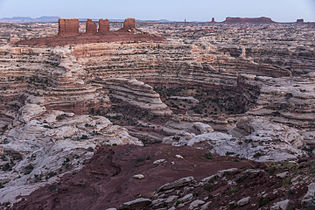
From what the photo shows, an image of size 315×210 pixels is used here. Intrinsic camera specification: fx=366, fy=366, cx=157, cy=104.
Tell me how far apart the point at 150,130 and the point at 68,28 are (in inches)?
1534

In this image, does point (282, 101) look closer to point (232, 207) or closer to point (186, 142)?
point (186, 142)

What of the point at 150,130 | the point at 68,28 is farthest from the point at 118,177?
the point at 68,28

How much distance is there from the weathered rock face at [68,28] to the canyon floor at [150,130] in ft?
14.8

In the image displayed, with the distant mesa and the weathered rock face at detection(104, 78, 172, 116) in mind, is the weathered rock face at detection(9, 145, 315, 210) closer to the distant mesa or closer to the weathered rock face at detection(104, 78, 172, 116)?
the weathered rock face at detection(104, 78, 172, 116)

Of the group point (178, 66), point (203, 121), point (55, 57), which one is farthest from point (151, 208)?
point (178, 66)

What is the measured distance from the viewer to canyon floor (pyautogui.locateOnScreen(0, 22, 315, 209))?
11.5 metres

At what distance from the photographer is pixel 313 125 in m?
27.8

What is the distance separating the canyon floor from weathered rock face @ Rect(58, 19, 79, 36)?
4.51 m

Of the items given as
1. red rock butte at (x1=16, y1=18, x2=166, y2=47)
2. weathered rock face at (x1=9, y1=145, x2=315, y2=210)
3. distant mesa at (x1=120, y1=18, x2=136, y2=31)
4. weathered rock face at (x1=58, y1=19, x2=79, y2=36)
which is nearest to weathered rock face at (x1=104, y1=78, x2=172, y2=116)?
red rock butte at (x1=16, y1=18, x2=166, y2=47)

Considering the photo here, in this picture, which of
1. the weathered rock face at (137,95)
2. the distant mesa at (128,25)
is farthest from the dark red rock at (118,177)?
the distant mesa at (128,25)

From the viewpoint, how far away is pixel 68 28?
2516 inches

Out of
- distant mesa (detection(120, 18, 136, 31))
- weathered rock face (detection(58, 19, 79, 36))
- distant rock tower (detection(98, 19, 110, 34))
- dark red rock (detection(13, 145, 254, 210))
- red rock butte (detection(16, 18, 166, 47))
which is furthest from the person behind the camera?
distant mesa (detection(120, 18, 136, 31))

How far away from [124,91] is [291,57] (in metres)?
38.6

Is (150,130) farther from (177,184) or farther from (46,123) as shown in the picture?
(177,184)
